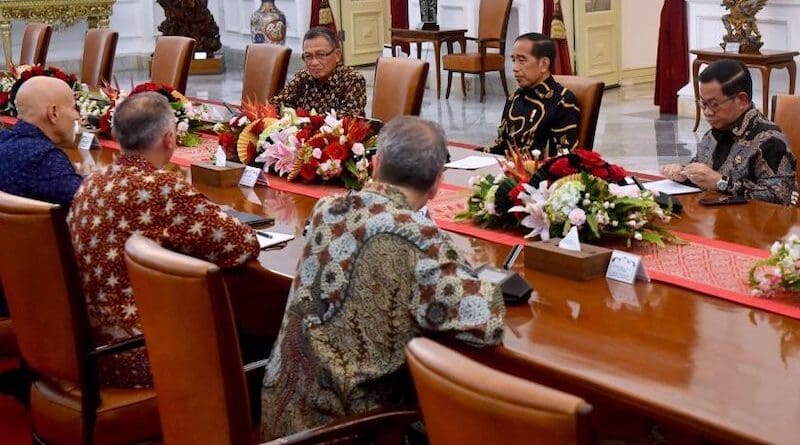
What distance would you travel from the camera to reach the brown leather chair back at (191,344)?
202 centimetres

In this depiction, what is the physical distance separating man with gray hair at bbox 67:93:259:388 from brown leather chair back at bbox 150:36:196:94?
3.20m

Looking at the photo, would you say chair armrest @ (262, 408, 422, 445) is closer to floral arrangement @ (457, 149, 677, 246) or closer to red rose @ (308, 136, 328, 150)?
floral arrangement @ (457, 149, 677, 246)

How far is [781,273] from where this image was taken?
2361mm

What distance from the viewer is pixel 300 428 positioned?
2277 mm

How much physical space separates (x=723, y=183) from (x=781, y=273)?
1.08 meters

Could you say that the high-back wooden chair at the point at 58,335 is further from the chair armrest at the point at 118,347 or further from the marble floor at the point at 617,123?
the marble floor at the point at 617,123

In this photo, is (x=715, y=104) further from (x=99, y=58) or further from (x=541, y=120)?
(x=99, y=58)

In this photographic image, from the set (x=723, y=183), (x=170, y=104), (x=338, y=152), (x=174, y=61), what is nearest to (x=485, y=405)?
(x=723, y=183)

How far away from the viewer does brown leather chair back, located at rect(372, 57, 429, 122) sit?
4781 millimetres

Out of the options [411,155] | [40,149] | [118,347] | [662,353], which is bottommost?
[118,347]

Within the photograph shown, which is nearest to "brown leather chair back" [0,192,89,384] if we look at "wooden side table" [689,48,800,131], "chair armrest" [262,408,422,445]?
"chair armrest" [262,408,422,445]

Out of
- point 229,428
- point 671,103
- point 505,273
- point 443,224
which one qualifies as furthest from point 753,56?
point 229,428

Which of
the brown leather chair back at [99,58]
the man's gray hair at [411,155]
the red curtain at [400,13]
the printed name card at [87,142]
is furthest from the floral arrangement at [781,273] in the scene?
the red curtain at [400,13]

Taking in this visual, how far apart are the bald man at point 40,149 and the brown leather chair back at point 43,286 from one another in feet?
1.93
